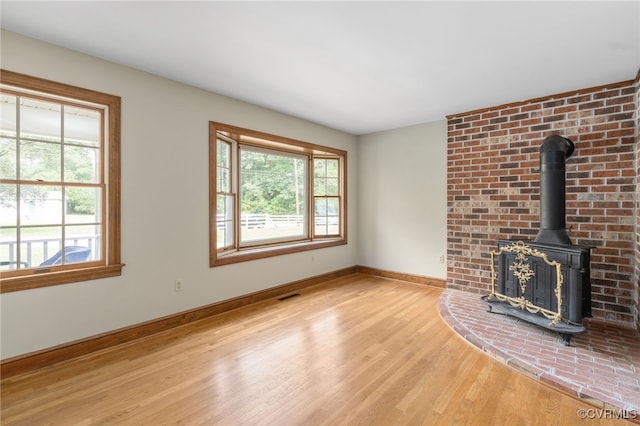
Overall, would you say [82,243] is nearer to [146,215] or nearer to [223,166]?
[146,215]

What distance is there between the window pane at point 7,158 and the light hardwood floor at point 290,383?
4.97 feet

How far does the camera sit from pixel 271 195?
458cm

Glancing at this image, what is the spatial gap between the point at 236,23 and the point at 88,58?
1.48 meters

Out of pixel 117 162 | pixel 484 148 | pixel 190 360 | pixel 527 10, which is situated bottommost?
pixel 190 360

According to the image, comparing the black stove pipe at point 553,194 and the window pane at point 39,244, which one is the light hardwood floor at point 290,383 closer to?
the window pane at point 39,244

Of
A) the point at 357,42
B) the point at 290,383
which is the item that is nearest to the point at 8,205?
the point at 290,383

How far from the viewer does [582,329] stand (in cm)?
259

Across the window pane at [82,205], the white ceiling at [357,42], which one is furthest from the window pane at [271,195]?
the window pane at [82,205]

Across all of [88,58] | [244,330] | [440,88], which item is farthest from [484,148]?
[88,58]

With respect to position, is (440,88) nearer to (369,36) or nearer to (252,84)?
(369,36)

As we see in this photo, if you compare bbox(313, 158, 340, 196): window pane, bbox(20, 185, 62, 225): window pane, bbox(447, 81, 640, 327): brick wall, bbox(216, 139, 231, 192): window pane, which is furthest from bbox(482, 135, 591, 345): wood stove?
bbox(20, 185, 62, 225): window pane

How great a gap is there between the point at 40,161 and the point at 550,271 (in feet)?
14.9

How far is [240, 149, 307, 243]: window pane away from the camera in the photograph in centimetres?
427

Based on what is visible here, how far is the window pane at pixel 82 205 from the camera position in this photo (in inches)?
102
